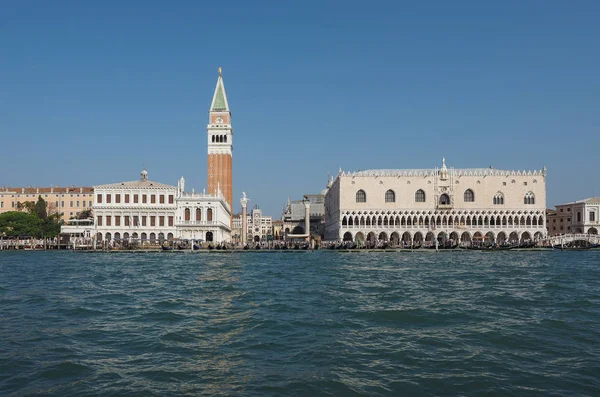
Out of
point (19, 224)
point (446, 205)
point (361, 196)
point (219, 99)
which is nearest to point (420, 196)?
point (446, 205)

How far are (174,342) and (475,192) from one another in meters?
56.7

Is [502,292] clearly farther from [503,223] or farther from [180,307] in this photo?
[503,223]

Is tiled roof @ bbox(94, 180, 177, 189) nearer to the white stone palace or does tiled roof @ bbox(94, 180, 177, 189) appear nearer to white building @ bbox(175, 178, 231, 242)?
white building @ bbox(175, 178, 231, 242)

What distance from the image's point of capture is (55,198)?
7431 centimetres

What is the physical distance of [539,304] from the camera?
14.2 m

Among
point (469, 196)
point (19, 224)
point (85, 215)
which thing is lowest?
point (19, 224)

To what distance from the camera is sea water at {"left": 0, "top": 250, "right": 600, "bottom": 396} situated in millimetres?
7188

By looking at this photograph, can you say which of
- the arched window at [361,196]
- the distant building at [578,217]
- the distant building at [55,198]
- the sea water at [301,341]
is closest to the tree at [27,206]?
the distant building at [55,198]

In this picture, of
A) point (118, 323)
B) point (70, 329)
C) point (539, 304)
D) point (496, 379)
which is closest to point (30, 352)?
point (70, 329)

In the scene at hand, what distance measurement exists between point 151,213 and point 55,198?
871 inches

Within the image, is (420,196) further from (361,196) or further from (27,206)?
(27,206)

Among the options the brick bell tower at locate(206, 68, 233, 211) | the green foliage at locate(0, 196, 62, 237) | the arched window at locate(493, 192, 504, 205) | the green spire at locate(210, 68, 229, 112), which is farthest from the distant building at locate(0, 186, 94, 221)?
the arched window at locate(493, 192, 504, 205)

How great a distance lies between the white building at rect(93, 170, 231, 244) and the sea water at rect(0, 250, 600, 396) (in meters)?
41.7

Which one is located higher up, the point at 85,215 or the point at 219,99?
the point at 219,99
